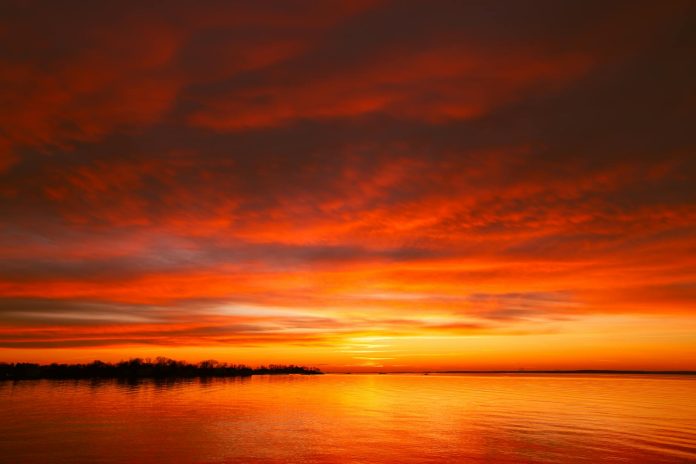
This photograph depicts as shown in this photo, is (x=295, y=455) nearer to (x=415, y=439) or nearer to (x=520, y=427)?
(x=415, y=439)

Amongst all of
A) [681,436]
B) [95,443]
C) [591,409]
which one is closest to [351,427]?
[95,443]

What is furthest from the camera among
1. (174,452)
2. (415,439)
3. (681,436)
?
(681,436)

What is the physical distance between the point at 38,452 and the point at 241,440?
15126 millimetres

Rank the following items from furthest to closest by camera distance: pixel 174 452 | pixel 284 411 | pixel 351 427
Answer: pixel 284 411, pixel 351 427, pixel 174 452

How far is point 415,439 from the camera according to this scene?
139 feet

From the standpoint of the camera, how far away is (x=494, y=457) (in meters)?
35.0

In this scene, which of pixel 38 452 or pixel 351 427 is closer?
pixel 38 452

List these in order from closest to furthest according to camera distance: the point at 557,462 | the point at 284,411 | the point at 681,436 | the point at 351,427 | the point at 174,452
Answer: the point at 557,462 → the point at 174,452 → the point at 681,436 → the point at 351,427 → the point at 284,411

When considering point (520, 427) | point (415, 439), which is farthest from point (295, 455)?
point (520, 427)

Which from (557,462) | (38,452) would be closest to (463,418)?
(557,462)

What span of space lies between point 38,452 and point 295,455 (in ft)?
62.6

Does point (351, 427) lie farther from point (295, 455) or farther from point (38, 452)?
point (38, 452)

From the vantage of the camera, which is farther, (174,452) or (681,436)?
(681,436)

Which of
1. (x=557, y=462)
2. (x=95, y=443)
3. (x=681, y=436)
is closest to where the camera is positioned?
(x=557, y=462)
